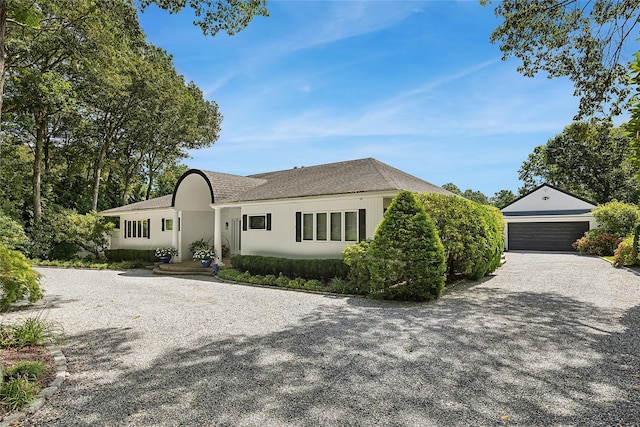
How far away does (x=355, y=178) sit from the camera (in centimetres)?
1348

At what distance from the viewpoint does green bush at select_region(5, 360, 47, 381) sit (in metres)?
4.18

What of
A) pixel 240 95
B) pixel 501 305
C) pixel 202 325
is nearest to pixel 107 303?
pixel 202 325

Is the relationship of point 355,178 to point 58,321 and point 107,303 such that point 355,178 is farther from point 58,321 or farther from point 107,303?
point 58,321

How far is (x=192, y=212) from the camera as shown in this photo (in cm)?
1872

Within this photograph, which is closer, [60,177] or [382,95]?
[382,95]

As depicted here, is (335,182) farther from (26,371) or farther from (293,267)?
(26,371)

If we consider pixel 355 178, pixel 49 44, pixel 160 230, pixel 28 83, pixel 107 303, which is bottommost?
pixel 107 303

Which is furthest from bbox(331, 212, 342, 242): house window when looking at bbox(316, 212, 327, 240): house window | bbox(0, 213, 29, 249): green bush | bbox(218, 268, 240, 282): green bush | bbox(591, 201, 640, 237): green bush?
bbox(591, 201, 640, 237): green bush

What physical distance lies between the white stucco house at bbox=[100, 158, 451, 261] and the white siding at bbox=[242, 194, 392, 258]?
29 mm

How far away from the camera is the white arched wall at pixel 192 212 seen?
17719 mm

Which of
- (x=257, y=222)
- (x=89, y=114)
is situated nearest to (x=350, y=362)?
(x=257, y=222)

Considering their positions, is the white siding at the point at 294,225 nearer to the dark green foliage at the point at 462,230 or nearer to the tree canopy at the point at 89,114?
the dark green foliage at the point at 462,230

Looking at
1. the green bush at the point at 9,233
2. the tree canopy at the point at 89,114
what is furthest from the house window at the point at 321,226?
the green bush at the point at 9,233

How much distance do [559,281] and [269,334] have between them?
10.7 meters
